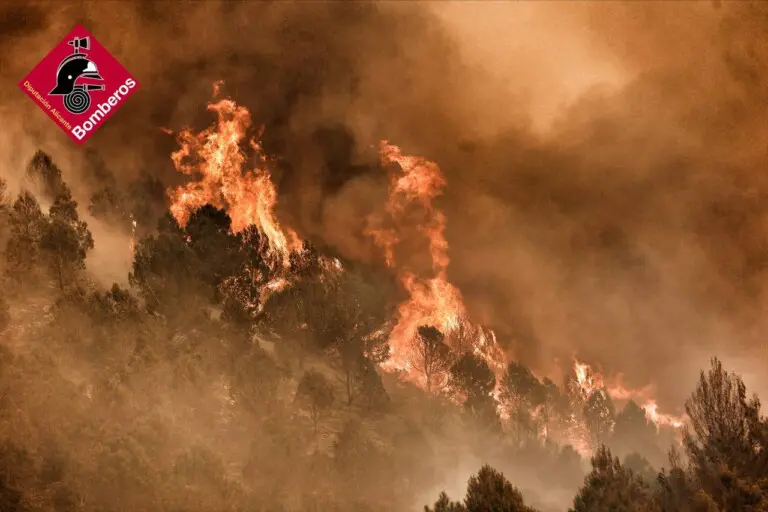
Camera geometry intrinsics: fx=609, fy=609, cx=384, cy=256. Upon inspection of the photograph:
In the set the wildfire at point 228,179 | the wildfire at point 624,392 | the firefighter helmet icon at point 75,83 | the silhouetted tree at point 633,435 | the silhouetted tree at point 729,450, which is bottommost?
the silhouetted tree at point 729,450

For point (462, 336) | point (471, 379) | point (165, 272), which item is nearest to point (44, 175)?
point (165, 272)

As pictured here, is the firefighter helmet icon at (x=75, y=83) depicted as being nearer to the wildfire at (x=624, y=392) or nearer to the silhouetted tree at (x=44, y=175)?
the silhouetted tree at (x=44, y=175)

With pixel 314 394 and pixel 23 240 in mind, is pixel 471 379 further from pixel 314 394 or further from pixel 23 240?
pixel 23 240

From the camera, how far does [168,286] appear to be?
39.2 metres

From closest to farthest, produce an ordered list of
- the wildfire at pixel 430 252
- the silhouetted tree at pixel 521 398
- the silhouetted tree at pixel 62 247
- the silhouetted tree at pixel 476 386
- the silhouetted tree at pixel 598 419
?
1. the silhouetted tree at pixel 62 247
2. the silhouetted tree at pixel 476 386
3. the silhouetted tree at pixel 521 398
4. the wildfire at pixel 430 252
5. the silhouetted tree at pixel 598 419

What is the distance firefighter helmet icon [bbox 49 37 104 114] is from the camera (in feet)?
135

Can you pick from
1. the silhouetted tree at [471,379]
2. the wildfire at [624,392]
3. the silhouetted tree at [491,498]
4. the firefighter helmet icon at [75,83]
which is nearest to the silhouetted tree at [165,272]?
the firefighter helmet icon at [75,83]

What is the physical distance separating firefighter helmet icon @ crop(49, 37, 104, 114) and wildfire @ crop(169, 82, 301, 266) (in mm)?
16612

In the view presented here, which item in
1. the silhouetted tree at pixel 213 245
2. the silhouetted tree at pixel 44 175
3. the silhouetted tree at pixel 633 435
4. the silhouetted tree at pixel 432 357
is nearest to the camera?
the silhouetted tree at pixel 213 245

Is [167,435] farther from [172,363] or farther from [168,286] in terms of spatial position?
[168,286]

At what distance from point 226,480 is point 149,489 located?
422 cm

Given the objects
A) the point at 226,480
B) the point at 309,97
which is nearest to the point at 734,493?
the point at 226,480

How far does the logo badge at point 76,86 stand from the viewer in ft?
136

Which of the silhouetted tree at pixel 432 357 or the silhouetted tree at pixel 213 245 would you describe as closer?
the silhouetted tree at pixel 213 245
